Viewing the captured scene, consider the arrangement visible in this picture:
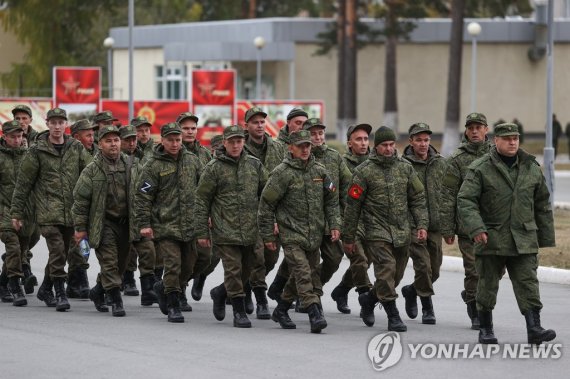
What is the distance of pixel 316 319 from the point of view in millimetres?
12586

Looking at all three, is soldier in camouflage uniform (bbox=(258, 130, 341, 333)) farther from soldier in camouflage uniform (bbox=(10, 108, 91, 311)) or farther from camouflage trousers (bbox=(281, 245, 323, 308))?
soldier in camouflage uniform (bbox=(10, 108, 91, 311))

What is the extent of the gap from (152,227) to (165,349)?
7.70 ft

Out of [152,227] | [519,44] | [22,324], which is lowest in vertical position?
[22,324]

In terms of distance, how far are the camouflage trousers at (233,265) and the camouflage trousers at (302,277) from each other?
1.38 feet

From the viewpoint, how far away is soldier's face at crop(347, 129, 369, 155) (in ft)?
45.7

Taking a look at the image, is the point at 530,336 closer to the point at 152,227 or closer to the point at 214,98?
the point at 152,227

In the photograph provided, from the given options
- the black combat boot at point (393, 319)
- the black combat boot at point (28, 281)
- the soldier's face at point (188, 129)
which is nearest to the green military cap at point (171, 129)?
the soldier's face at point (188, 129)

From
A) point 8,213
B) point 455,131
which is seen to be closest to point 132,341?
point 8,213

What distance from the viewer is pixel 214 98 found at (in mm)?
33625

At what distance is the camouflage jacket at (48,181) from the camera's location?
14.6 m

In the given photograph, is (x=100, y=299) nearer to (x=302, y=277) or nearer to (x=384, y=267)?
(x=302, y=277)

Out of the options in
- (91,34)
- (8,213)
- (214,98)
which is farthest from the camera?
(91,34)

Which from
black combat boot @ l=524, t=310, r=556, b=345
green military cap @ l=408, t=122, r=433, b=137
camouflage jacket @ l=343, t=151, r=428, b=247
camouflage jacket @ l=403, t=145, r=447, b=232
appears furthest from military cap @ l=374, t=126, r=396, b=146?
black combat boot @ l=524, t=310, r=556, b=345

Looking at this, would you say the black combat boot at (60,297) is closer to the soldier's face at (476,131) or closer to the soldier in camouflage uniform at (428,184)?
the soldier in camouflage uniform at (428,184)
